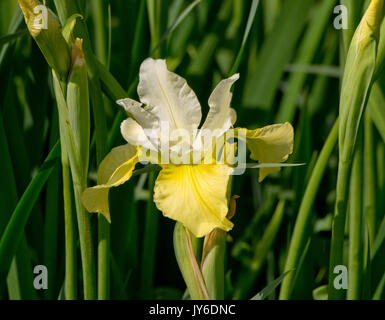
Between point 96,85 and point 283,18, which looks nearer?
point 96,85

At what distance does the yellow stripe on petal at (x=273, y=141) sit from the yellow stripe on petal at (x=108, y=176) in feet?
0.42

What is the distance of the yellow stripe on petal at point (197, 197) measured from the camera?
49cm

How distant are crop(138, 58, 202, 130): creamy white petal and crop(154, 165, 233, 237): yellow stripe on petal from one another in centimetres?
6

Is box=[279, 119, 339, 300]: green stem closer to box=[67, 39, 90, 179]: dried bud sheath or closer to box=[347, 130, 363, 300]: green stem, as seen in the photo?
box=[347, 130, 363, 300]: green stem

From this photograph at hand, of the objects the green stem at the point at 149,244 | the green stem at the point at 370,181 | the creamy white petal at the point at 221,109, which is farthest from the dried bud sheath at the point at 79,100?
the green stem at the point at 370,181

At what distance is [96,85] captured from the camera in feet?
1.91

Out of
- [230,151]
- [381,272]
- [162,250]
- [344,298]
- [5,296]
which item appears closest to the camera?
[230,151]

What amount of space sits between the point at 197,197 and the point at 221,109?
10 cm

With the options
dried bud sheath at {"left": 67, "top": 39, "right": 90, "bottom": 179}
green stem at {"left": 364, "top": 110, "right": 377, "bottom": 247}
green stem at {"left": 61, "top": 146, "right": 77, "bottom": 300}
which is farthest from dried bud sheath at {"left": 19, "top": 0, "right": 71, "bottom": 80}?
green stem at {"left": 364, "top": 110, "right": 377, "bottom": 247}

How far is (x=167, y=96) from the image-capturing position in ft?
1.79

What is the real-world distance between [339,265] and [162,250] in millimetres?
477

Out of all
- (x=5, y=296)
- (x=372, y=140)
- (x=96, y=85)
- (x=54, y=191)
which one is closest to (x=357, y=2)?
(x=372, y=140)

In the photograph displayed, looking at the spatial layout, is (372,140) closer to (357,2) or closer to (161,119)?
(357,2)

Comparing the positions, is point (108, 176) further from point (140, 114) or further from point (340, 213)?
point (340, 213)
